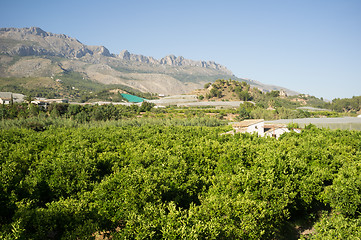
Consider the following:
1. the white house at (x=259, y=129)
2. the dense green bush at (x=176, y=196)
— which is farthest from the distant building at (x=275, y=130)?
the dense green bush at (x=176, y=196)

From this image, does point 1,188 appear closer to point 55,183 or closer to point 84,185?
point 55,183

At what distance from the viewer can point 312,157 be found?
24688 millimetres

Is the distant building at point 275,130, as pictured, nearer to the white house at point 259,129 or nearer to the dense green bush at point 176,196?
the white house at point 259,129

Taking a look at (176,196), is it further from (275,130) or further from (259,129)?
(275,130)

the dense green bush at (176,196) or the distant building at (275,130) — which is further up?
the distant building at (275,130)

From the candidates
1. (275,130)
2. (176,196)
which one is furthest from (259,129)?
(176,196)

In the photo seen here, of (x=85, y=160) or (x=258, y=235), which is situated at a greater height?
(x=85, y=160)

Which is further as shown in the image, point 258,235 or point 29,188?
point 29,188

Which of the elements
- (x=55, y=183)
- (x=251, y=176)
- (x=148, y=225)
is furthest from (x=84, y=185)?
(x=251, y=176)

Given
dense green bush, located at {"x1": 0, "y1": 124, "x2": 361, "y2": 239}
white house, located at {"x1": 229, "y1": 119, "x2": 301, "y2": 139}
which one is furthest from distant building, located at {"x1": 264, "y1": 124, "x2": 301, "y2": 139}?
dense green bush, located at {"x1": 0, "y1": 124, "x2": 361, "y2": 239}

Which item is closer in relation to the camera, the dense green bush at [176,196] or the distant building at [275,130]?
the dense green bush at [176,196]

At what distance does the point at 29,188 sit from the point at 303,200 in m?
20.3

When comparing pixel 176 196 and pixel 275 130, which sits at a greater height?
pixel 275 130

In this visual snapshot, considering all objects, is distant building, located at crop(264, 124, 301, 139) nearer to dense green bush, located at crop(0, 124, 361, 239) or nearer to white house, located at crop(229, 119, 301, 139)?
white house, located at crop(229, 119, 301, 139)
